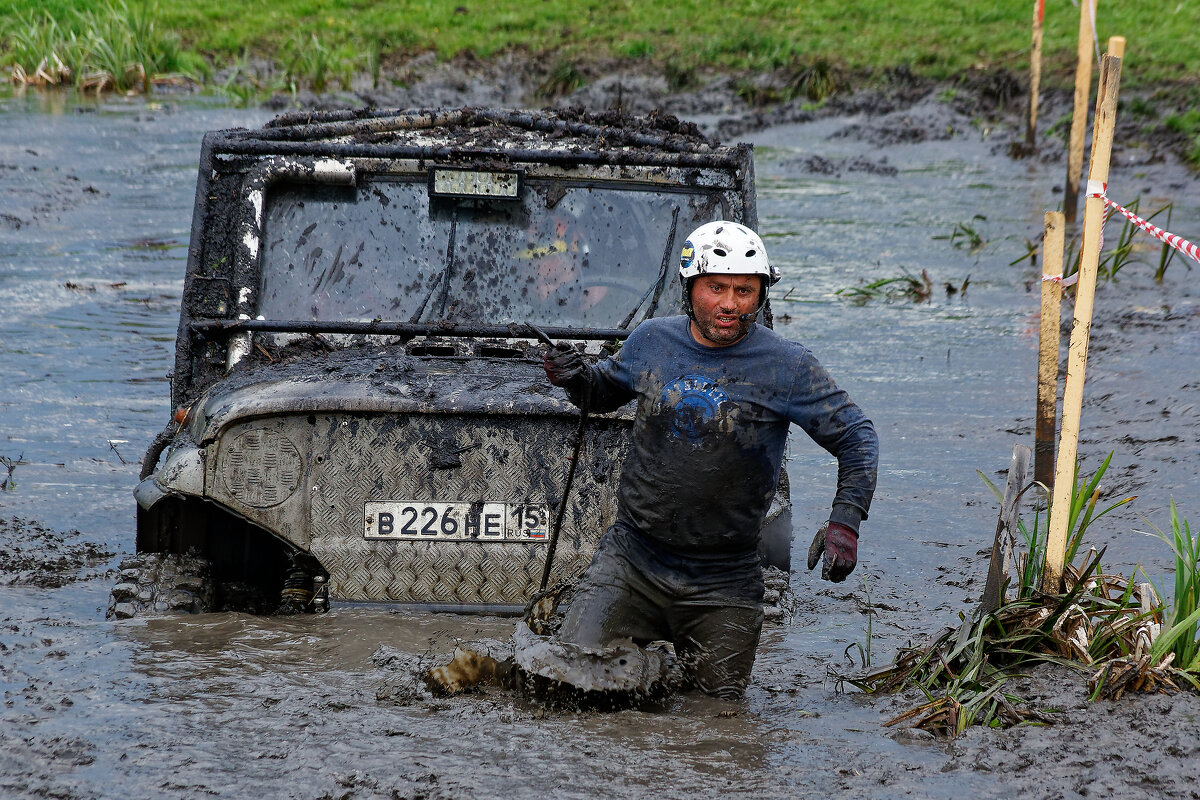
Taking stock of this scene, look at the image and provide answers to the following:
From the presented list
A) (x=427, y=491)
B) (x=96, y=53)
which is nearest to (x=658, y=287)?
(x=427, y=491)

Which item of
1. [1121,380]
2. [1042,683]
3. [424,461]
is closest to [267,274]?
[424,461]

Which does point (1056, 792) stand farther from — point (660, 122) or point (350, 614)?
point (660, 122)

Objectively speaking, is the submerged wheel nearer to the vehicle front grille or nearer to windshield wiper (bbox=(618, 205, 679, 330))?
the vehicle front grille

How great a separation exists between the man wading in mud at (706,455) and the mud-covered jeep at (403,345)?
1.37 ft

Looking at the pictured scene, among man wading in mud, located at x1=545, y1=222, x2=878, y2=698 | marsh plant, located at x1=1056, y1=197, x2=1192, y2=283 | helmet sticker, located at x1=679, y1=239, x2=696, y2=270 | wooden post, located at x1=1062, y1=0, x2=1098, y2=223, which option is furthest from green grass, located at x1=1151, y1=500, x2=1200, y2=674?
wooden post, located at x1=1062, y1=0, x2=1098, y2=223

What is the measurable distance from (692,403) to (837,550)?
656mm

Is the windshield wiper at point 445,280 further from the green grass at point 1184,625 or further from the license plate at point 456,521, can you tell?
the green grass at point 1184,625

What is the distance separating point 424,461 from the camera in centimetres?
480

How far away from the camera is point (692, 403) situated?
14.1ft

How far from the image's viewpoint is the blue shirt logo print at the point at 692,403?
14.1 feet

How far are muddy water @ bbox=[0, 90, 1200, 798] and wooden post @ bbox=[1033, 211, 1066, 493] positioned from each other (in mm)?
591

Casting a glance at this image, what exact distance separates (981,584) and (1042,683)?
2022mm

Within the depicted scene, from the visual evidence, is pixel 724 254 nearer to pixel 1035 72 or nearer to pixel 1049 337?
pixel 1049 337

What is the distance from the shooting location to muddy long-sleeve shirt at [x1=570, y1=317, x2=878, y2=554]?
169 inches
